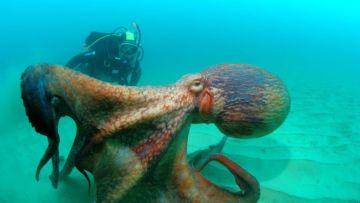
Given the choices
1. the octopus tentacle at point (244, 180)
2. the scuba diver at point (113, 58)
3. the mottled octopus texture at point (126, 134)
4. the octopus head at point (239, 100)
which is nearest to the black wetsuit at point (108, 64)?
the scuba diver at point (113, 58)

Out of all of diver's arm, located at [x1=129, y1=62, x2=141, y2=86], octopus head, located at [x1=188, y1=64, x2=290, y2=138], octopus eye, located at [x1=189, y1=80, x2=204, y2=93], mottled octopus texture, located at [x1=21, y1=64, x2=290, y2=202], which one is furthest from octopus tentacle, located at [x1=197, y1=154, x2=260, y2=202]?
diver's arm, located at [x1=129, y1=62, x2=141, y2=86]

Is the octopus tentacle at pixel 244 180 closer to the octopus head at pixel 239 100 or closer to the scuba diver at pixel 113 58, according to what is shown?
the octopus head at pixel 239 100

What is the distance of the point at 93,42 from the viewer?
28.5ft

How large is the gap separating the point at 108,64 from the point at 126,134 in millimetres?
6120

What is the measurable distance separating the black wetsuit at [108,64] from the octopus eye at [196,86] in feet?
17.8

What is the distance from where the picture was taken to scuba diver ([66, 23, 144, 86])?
784cm

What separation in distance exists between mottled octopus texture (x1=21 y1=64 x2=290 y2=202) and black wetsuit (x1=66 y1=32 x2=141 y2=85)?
555cm

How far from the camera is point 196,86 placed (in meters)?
2.60

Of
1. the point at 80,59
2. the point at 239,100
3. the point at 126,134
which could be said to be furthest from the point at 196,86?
the point at 80,59

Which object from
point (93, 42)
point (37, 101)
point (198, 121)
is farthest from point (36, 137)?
point (37, 101)

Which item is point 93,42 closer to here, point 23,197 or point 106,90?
point 23,197

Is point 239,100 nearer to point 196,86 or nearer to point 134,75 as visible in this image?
point 196,86

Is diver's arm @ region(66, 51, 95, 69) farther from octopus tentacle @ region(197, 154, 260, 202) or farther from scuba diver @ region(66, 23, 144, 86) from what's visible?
octopus tentacle @ region(197, 154, 260, 202)

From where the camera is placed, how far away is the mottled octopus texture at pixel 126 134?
191 centimetres
